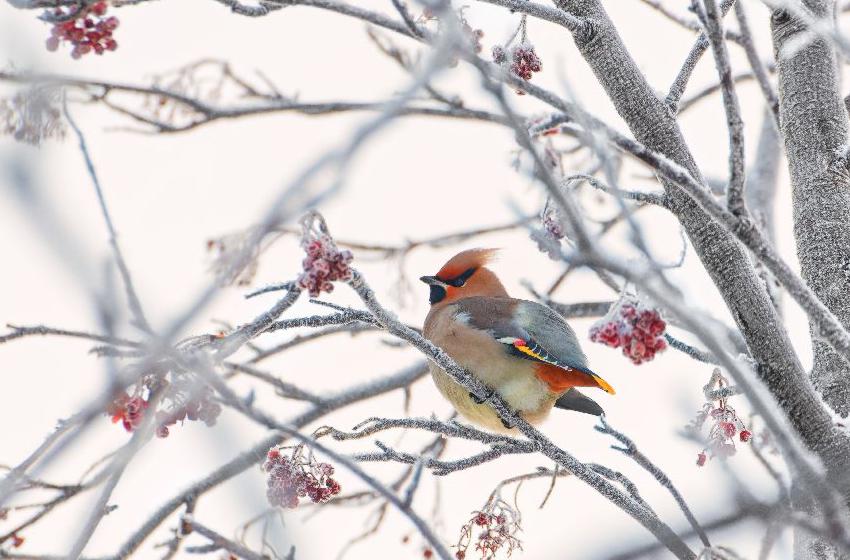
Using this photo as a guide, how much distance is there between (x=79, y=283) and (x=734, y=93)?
149 centimetres

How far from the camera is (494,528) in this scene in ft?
12.1

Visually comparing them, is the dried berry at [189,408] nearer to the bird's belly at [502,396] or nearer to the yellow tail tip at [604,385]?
the bird's belly at [502,396]

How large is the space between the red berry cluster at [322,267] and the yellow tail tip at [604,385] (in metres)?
1.58

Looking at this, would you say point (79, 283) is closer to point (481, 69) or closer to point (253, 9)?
point (481, 69)

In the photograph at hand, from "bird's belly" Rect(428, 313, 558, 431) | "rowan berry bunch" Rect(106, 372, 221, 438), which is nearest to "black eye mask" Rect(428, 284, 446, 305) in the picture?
"bird's belly" Rect(428, 313, 558, 431)

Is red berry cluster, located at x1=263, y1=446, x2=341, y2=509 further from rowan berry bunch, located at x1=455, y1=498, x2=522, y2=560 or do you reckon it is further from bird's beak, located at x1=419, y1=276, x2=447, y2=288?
bird's beak, located at x1=419, y1=276, x2=447, y2=288

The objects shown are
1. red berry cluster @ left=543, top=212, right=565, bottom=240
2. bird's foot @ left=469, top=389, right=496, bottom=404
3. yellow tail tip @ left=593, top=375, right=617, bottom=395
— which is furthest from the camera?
yellow tail tip @ left=593, top=375, right=617, bottom=395

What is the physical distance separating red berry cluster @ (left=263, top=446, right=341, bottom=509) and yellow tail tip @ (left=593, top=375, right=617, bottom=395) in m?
1.05

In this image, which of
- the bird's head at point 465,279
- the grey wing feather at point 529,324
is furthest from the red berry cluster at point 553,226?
the bird's head at point 465,279

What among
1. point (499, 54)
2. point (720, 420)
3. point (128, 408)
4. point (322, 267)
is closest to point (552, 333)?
point (720, 420)

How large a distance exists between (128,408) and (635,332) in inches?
61.2

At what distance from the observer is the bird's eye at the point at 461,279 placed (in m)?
5.30

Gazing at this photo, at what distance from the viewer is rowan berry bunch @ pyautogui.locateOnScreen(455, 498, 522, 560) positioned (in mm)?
3688

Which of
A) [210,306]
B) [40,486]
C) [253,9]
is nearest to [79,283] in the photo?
[210,306]
